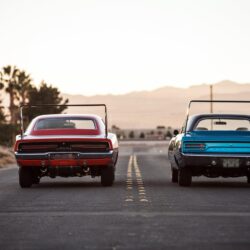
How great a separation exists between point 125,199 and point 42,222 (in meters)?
3.52

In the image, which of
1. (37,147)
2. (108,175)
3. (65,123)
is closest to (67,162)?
(37,147)

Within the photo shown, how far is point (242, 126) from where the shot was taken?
17.1 m

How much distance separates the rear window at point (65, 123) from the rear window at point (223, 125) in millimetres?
2433

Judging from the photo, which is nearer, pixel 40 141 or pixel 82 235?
pixel 82 235

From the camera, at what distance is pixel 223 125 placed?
16453 millimetres

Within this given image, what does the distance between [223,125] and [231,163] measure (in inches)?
39.1

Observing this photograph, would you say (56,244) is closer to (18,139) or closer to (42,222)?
(42,222)

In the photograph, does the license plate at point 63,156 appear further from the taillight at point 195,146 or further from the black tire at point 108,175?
the taillight at point 195,146

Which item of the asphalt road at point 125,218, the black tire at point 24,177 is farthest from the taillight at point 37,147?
the asphalt road at point 125,218

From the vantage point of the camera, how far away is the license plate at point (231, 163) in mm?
15828

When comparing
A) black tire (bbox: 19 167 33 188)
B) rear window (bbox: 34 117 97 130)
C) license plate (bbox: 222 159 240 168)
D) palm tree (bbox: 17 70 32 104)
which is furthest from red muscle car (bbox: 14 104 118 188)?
palm tree (bbox: 17 70 32 104)

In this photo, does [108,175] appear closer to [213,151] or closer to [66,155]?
[66,155]

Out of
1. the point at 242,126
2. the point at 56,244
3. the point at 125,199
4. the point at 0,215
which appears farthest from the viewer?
the point at 242,126

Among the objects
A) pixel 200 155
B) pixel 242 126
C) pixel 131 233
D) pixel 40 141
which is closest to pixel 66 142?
pixel 40 141
